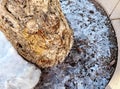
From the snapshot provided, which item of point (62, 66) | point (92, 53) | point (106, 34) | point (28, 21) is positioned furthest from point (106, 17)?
point (28, 21)

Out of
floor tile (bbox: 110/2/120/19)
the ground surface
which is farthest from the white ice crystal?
floor tile (bbox: 110/2/120/19)

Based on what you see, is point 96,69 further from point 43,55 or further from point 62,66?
point 43,55

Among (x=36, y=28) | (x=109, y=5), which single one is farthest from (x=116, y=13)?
(x=36, y=28)

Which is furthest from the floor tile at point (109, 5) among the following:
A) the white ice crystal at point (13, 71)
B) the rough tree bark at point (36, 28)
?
the white ice crystal at point (13, 71)

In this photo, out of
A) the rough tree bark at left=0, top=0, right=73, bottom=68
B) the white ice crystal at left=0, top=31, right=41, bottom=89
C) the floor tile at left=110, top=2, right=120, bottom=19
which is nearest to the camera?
the rough tree bark at left=0, top=0, right=73, bottom=68

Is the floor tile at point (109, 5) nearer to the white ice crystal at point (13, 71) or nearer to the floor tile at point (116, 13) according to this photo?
the floor tile at point (116, 13)

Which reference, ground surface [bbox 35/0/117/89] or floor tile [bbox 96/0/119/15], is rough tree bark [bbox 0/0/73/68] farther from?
floor tile [bbox 96/0/119/15]
